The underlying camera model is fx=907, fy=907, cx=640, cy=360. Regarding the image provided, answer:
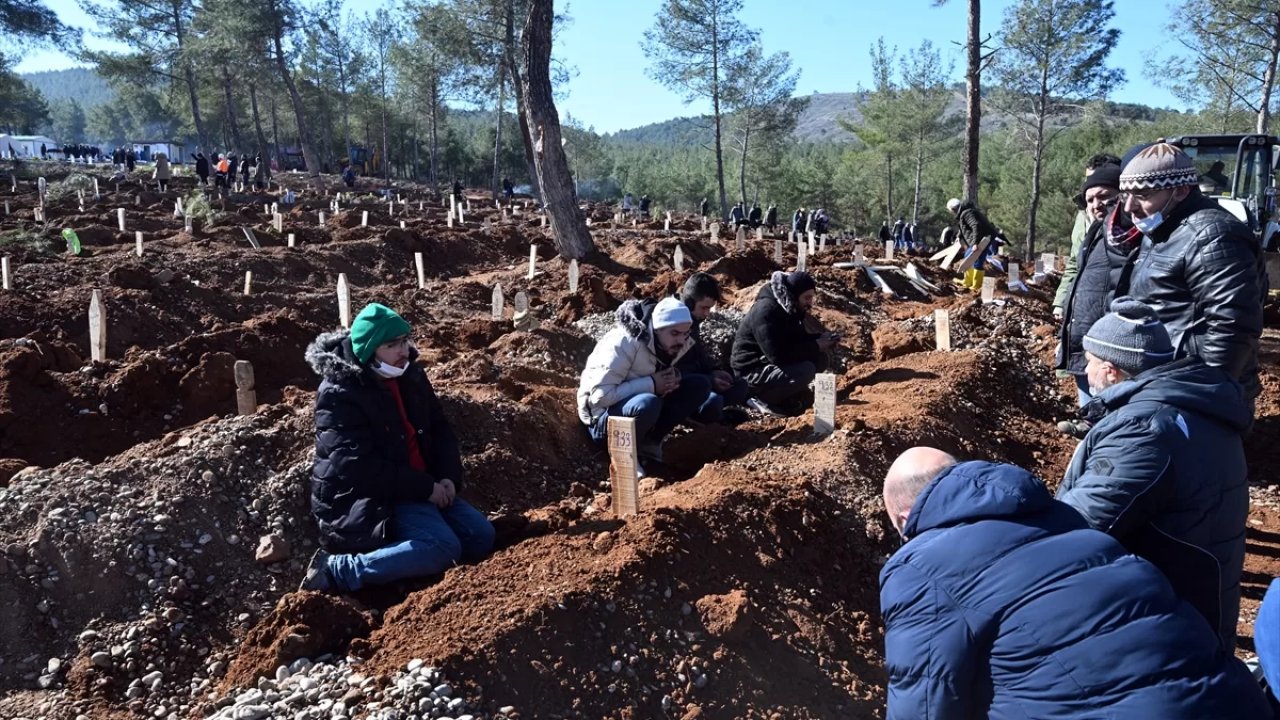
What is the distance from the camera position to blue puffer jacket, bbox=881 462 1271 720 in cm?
188

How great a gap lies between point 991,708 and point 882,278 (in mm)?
10097

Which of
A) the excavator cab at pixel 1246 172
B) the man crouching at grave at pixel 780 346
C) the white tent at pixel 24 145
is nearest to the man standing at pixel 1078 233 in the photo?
the man crouching at grave at pixel 780 346

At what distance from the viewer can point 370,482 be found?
3711 mm

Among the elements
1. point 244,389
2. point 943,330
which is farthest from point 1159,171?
point 244,389

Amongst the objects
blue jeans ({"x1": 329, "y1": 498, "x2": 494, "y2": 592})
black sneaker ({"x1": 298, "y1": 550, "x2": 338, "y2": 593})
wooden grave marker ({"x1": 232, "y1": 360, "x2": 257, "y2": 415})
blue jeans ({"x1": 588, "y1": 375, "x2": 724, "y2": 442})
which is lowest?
black sneaker ({"x1": 298, "y1": 550, "x2": 338, "y2": 593})

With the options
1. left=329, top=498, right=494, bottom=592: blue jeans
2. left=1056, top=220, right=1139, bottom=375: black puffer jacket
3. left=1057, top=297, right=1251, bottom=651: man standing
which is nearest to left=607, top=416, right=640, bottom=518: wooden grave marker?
left=329, top=498, right=494, bottom=592: blue jeans

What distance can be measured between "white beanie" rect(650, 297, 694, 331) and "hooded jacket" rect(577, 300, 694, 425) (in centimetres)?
3

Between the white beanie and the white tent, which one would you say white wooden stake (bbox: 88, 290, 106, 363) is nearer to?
the white beanie

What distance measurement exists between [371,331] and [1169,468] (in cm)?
284

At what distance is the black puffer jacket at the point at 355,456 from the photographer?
3682 mm

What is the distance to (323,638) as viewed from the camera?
320 centimetres

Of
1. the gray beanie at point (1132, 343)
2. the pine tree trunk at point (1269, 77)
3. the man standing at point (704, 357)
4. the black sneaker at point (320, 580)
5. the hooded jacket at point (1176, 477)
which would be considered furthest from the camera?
the pine tree trunk at point (1269, 77)

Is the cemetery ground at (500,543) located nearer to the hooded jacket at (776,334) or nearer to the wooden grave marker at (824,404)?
the wooden grave marker at (824,404)

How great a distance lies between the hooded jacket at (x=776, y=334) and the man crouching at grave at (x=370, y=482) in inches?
126
